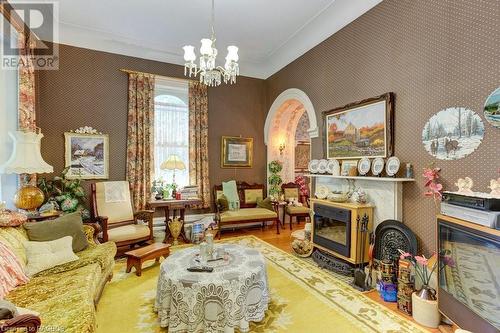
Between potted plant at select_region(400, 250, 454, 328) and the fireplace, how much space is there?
0.94 metres

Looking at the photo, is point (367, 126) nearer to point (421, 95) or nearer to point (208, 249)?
point (421, 95)

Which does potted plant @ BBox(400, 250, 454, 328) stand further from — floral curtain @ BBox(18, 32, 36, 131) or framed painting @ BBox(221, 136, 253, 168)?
floral curtain @ BBox(18, 32, 36, 131)

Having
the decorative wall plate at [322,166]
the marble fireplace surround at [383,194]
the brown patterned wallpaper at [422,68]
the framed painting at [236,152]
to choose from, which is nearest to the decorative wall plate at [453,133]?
the brown patterned wallpaper at [422,68]

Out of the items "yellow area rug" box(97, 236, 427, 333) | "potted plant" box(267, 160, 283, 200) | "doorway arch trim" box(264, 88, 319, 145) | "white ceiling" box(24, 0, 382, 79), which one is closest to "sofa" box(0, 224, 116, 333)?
"yellow area rug" box(97, 236, 427, 333)

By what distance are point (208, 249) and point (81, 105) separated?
4181 mm

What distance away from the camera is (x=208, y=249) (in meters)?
2.58

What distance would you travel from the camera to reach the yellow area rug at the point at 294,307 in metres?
2.24

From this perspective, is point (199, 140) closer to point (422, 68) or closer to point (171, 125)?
point (171, 125)

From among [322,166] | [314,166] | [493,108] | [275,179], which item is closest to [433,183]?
[493,108]

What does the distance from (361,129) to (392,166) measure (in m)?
0.81

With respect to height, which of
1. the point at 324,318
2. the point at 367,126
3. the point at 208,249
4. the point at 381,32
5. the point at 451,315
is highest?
the point at 381,32

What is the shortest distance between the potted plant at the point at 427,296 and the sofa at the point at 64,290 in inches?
111

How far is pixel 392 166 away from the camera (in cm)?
314

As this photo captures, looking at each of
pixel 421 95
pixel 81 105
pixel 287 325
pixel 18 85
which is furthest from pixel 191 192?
pixel 421 95
